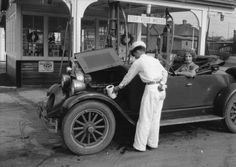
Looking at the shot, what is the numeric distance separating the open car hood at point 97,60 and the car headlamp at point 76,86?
0.93ft

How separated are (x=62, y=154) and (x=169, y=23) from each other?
432cm

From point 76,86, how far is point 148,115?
3.73 ft

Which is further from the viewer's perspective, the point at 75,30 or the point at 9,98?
the point at 9,98

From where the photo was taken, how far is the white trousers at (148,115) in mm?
4844

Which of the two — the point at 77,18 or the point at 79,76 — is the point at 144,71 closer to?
the point at 79,76

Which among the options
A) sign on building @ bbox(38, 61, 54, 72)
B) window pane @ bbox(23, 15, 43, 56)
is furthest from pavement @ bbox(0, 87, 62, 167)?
window pane @ bbox(23, 15, 43, 56)

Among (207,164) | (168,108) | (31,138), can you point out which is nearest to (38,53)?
(31,138)

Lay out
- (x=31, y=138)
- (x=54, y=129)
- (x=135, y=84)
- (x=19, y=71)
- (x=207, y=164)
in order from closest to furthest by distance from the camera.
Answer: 1. (x=207, y=164)
2. (x=54, y=129)
3. (x=135, y=84)
4. (x=31, y=138)
5. (x=19, y=71)

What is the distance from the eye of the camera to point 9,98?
917 centimetres

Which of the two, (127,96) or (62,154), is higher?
(127,96)

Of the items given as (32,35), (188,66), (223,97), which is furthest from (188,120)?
(32,35)

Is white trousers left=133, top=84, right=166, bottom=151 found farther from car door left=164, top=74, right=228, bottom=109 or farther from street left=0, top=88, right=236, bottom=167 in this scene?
car door left=164, top=74, right=228, bottom=109

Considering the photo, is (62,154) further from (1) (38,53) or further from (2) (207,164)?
(1) (38,53)

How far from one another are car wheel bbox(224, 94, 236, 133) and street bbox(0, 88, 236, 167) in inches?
6.3
